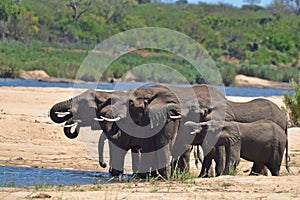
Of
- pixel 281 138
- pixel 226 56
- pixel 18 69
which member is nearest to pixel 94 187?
pixel 281 138

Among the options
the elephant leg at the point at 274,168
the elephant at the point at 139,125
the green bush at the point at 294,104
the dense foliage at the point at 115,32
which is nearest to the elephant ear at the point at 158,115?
the elephant at the point at 139,125

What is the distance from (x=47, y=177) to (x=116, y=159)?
4.80 ft

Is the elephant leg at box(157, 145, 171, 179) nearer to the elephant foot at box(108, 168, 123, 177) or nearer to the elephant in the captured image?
the elephant

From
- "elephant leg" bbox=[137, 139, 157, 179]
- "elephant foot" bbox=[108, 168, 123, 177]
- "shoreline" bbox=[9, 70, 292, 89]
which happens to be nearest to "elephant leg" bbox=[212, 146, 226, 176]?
"elephant leg" bbox=[137, 139, 157, 179]

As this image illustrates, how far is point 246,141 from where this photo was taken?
14.4 metres

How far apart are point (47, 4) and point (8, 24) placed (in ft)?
108

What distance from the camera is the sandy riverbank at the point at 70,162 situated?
37.3ft

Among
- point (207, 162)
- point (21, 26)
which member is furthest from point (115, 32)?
point (207, 162)

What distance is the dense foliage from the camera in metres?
54.7

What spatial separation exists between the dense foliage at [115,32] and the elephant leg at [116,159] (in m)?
29.7

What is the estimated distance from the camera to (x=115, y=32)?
84750mm

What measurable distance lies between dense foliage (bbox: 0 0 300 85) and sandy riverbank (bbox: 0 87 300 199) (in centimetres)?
2205

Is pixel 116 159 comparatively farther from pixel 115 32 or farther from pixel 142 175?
pixel 115 32

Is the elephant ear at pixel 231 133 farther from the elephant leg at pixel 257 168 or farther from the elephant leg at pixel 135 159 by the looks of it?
the elephant leg at pixel 135 159
